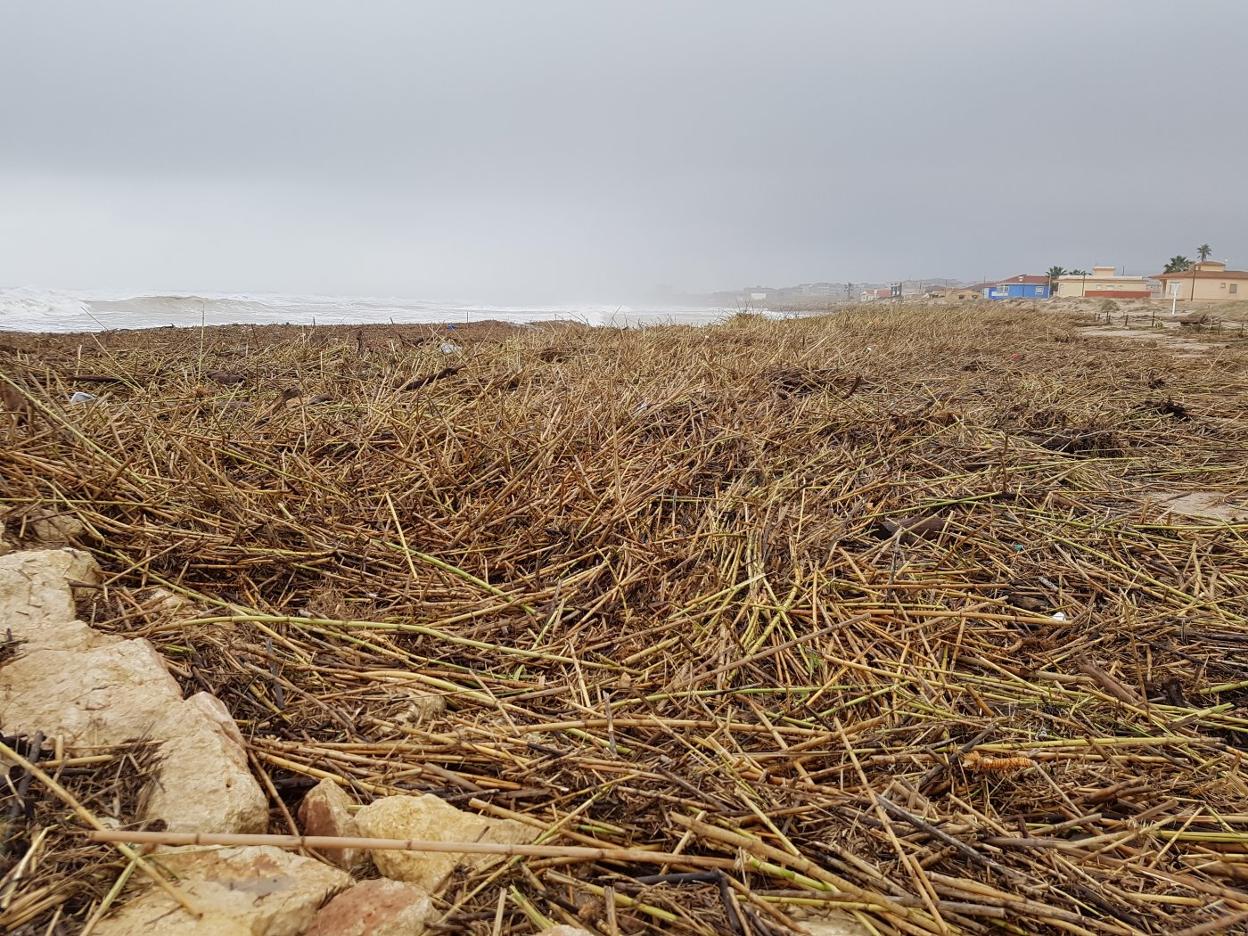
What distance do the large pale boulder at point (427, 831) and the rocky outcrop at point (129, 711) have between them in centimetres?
20

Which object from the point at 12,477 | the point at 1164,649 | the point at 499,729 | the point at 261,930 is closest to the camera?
the point at 261,930

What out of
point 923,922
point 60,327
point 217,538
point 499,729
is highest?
point 60,327

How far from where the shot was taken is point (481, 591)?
7.14 feet

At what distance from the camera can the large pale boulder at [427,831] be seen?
1.12 metres

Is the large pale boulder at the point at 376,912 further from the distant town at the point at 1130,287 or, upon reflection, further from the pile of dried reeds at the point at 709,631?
the distant town at the point at 1130,287

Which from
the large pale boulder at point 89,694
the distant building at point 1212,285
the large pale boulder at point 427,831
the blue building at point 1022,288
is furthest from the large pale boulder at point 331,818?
the blue building at point 1022,288

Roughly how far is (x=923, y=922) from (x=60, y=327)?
17681 millimetres

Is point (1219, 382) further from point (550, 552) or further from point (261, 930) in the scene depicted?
point (261, 930)

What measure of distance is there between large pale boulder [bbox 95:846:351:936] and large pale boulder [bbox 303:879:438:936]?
0.03 m

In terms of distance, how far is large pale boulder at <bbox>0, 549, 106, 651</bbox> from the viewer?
4.83ft

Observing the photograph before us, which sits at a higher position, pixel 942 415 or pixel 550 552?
pixel 942 415

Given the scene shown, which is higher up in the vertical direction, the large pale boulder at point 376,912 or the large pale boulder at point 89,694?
the large pale boulder at point 89,694

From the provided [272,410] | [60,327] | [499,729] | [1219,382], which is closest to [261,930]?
[499,729]

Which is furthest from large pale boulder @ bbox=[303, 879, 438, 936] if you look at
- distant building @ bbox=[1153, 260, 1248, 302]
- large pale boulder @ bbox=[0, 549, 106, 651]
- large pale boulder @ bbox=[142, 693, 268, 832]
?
distant building @ bbox=[1153, 260, 1248, 302]
